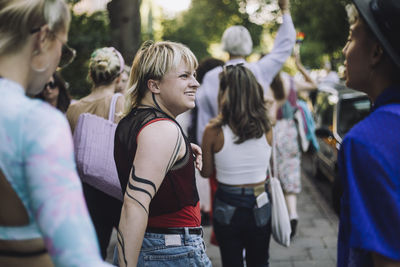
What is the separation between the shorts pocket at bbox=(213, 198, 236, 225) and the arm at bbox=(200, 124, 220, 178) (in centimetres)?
27

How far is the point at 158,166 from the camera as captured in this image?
1838mm

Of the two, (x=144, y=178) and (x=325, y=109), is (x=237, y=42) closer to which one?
(x=144, y=178)

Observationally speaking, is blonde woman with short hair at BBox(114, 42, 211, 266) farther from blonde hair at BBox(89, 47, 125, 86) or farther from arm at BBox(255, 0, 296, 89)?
arm at BBox(255, 0, 296, 89)

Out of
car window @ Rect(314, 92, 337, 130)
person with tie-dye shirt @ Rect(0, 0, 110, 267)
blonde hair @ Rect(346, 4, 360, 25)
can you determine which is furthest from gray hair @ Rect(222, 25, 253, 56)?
car window @ Rect(314, 92, 337, 130)

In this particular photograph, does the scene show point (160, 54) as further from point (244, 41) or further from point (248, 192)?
point (244, 41)

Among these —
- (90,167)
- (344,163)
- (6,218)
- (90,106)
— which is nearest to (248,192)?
(90,167)

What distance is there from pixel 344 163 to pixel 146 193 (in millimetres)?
860

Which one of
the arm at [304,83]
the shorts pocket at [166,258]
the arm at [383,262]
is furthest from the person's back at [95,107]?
the arm at [304,83]

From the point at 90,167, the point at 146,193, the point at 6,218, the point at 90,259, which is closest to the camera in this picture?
the point at 90,259

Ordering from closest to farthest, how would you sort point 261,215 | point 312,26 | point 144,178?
point 144,178, point 261,215, point 312,26

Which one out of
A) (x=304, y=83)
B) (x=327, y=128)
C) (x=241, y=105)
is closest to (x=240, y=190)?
(x=241, y=105)

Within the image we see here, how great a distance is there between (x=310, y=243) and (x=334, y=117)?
262 centimetres

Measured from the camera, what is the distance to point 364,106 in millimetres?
6469

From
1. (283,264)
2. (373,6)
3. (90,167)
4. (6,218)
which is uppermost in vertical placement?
(373,6)
